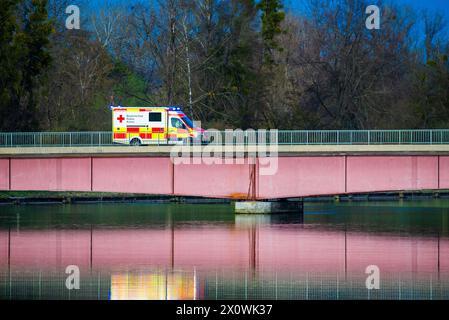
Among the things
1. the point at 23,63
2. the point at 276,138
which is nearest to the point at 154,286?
the point at 276,138

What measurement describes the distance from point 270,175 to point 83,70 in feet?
143

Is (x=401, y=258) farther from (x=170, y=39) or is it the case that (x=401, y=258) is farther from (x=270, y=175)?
(x=170, y=39)

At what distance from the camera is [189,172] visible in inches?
3440

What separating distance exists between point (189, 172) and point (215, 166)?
1877 mm

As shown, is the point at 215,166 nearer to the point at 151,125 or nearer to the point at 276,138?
the point at 276,138

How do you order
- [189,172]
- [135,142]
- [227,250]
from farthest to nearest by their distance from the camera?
[135,142] → [189,172] → [227,250]

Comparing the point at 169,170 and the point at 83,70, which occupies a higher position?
the point at 83,70

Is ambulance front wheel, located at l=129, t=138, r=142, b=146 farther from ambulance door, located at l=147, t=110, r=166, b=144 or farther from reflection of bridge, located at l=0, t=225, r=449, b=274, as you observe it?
reflection of bridge, located at l=0, t=225, r=449, b=274

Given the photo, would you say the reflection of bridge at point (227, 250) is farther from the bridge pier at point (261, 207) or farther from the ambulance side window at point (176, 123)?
the ambulance side window at point (176, 123)

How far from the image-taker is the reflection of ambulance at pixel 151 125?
93.9m
